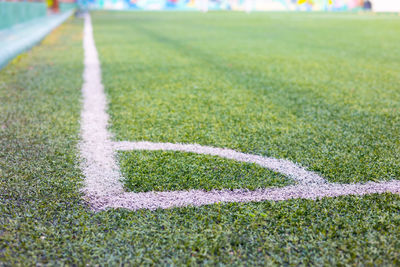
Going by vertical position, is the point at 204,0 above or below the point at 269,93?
above

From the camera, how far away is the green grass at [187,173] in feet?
5.08

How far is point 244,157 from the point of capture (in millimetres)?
1831

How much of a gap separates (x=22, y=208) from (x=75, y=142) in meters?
0.73

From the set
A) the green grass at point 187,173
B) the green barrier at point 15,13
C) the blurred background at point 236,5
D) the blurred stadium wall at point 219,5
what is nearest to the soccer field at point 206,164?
the green grass at point 187,173

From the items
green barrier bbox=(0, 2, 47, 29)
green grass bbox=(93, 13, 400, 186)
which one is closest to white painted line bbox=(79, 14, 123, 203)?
green grass bbox=(93, 13, 400, 186)

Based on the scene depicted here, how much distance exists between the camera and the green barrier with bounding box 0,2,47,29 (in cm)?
656

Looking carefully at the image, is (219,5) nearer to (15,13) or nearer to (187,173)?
(15,13)

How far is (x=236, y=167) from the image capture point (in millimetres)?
1720

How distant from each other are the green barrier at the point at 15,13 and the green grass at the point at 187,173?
5945mm

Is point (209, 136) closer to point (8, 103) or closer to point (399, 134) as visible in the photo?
point (399, 134)

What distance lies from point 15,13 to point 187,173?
7898 mm

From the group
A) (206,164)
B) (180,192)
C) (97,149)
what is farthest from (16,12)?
(180,192)

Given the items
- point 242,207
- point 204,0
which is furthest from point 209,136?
point 204,0

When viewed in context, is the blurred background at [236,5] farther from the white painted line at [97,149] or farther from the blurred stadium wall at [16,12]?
the white painted line at [97,149]
